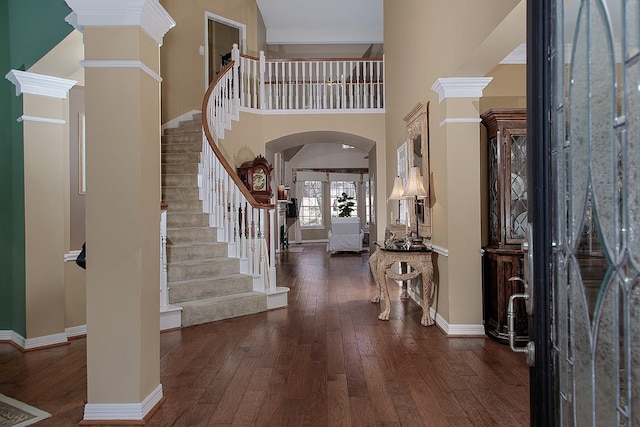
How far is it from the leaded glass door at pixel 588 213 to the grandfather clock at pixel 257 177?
666 cm

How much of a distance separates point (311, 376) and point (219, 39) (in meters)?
8.12

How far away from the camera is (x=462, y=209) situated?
13.8ft

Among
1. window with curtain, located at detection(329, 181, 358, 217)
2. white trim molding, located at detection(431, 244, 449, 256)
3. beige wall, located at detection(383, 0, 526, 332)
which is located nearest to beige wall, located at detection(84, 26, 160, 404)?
beige wall, located at detection(383, 0, 526, 332)

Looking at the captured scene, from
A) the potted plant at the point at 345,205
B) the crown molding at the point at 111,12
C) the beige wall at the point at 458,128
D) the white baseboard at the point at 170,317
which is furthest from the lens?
the potted plant at the point at 345,205

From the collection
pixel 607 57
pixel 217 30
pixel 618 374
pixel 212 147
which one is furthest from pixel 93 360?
pixel 217 30

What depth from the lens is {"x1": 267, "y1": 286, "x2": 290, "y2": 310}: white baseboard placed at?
531 cm

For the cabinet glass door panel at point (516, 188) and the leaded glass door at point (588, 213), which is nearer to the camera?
the leaded glass door at point (588, 213)

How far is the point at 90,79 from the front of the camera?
2.56m

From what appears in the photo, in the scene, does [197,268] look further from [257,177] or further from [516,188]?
[516,188]

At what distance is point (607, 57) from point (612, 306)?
0.55m

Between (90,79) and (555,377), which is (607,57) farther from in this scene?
(90,79)

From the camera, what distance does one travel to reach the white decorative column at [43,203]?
400 centimetres

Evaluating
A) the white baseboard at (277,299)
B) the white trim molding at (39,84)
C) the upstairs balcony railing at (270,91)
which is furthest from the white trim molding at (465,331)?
the upstairs balcony railing at (270,91)

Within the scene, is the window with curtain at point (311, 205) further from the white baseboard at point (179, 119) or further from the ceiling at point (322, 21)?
the white baseboard at point (179, 119)
